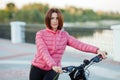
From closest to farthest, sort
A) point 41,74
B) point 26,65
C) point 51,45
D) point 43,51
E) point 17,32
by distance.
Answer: point 43,51 → point 51,45 → point 41,74 → point 26,65 → point 17,32

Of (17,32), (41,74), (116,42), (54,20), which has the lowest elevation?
(17,32)

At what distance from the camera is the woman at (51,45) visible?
12.3ft

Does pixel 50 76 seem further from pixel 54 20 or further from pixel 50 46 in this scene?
pixel 54 20

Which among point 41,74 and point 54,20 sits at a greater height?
point 54,20

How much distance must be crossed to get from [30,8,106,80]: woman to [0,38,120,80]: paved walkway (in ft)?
13.7

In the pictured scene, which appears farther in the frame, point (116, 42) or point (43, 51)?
point (116, 42)

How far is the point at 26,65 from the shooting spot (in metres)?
10.2

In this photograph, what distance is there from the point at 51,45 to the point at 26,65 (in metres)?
6.51

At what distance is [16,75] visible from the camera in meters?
8.68

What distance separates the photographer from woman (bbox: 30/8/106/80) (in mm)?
3744

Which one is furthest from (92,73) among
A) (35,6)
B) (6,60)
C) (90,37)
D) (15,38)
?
(35,6)

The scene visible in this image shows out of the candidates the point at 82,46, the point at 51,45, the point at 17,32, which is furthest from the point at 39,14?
the point at 51,45

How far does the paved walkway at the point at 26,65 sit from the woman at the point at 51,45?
13.7 ft

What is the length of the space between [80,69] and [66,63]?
7.11 metres
